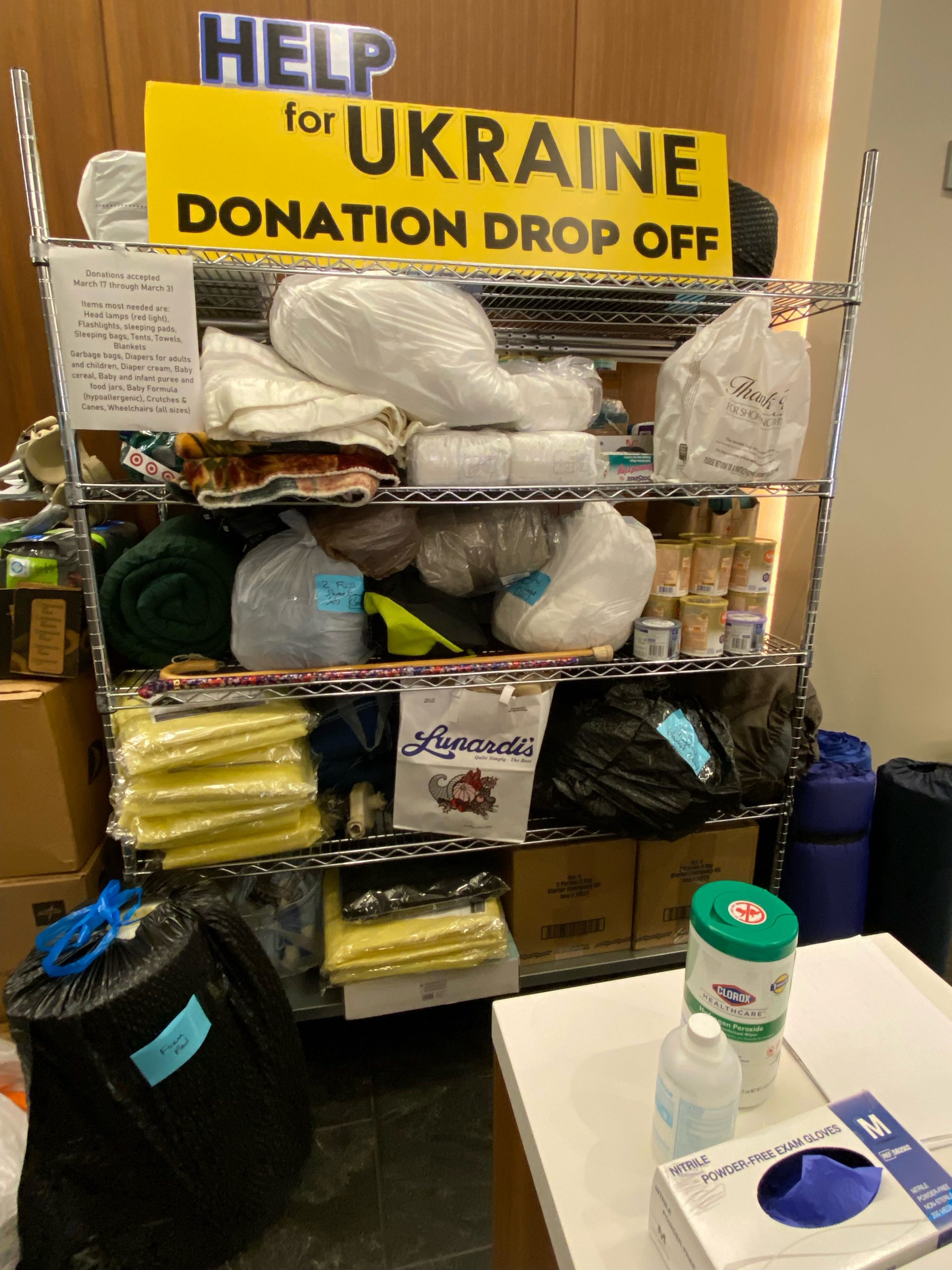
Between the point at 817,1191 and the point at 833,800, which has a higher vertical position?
the point at 817,1191

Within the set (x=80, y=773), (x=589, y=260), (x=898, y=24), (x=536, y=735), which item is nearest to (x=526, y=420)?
(x=589, y=260)

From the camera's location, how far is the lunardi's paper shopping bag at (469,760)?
1351mm

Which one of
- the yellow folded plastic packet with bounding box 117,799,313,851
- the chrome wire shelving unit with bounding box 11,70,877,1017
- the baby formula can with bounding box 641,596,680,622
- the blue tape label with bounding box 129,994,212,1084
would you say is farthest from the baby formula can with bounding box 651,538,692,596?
the blue tape label with bounding box 129,994,212,1084

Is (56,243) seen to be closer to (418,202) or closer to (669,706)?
(418,202)

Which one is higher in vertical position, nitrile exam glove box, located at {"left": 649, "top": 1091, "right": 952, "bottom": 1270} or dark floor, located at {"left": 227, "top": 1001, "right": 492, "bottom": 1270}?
nitrile exam glove box, located at {"left": 649, "top": 1091, "right": 952, "bottom": 1270}

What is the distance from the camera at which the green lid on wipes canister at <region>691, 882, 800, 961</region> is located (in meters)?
0.56

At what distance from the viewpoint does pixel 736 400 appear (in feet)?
4.32

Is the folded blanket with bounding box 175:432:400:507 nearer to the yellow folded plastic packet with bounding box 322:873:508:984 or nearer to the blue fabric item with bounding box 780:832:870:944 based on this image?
the yellow folded plastic packet with bounding box 322:873:508:984

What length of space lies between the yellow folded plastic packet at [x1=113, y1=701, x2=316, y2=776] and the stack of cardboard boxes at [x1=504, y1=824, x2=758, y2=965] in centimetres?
58

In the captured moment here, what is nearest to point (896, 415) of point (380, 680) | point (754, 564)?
point (754, 564)

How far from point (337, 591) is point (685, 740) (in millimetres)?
762

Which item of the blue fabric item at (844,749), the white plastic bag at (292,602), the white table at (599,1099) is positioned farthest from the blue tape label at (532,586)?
the blue fabric item at (844,749)

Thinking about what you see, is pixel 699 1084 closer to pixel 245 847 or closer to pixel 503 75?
pixel 245 847

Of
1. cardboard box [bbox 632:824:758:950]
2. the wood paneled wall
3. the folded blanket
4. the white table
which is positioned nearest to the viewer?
the white table
